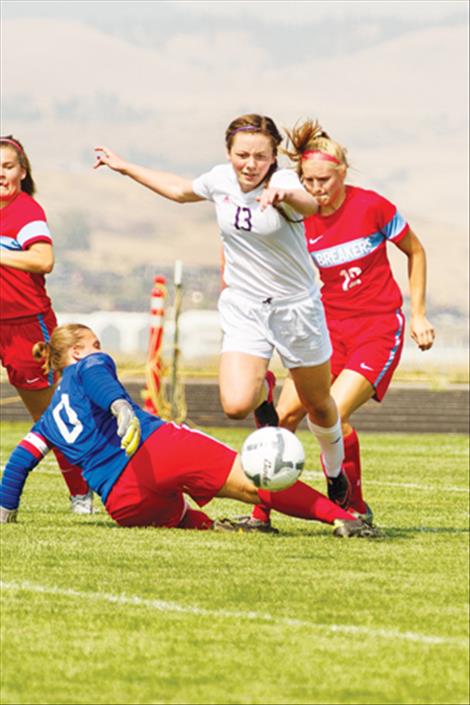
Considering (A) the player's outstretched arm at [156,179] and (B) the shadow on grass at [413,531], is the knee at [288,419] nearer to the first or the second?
(B) the shadow on grass at [413,531]

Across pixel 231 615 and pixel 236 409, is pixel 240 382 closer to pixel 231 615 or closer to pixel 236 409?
pixel 236 409

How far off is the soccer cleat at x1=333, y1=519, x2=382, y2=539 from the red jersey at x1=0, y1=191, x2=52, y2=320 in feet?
8.44

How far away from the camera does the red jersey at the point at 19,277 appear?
964cm

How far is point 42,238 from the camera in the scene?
9.51 meters

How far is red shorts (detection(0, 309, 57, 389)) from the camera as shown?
9.69 metres

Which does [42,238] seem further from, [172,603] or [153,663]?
[153,663]

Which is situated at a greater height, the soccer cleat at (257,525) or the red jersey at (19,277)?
the red jersey at (19,277)

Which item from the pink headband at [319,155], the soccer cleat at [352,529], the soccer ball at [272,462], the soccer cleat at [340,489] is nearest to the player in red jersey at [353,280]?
the pink headband at [319,155]

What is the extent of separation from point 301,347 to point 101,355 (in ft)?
3.43

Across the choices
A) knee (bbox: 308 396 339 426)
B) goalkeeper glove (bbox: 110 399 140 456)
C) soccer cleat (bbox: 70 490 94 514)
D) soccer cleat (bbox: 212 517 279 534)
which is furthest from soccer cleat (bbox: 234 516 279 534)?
soccer cleat (bbox: 70 490 94 514)

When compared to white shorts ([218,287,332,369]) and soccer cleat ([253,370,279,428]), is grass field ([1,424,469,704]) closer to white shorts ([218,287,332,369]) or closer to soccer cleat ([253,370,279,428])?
soccer cleat ([253,370,279,428])

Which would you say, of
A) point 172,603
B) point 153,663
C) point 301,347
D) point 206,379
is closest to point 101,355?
point 301,347

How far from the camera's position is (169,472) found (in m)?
8.12

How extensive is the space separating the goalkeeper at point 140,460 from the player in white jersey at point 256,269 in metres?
0.38
